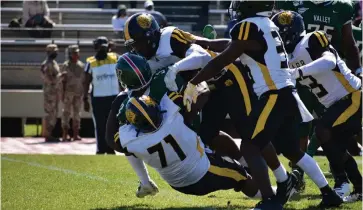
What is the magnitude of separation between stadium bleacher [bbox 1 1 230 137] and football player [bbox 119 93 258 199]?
883 centimetres

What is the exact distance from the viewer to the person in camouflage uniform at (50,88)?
14.0 m

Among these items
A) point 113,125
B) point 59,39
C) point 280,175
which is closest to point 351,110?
point 280,175

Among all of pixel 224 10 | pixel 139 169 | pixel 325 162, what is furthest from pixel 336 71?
pixel 224 10

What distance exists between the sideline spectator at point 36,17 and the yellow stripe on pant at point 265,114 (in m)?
10.8

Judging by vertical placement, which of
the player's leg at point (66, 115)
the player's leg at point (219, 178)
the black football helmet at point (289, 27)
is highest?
the black football helmet at point (289, 27)

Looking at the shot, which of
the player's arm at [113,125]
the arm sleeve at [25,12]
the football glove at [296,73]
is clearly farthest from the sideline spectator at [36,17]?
the football glove at [296,73]

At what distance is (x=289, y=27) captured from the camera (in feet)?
22.6

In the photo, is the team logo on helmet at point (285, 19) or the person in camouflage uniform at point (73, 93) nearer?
the team logo on helmet at point (285, 19)

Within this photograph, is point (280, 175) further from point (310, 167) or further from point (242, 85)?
point (242, 85)

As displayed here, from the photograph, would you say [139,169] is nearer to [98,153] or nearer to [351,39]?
[351,39]

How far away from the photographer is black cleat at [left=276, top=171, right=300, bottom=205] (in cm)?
605

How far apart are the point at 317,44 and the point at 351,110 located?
0.63 meters

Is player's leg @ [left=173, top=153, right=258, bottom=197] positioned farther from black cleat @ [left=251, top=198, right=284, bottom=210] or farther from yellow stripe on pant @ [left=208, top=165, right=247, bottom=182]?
black cleat @ [left=251, top=198, right=284, bottom=210]

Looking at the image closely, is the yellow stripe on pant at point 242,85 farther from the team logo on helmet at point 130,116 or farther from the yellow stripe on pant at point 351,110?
the yellow stripe on pant at point 351,110
